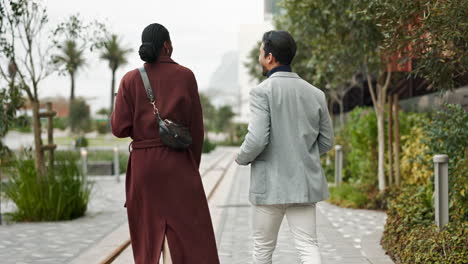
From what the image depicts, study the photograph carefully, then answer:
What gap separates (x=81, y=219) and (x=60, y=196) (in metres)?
0.60

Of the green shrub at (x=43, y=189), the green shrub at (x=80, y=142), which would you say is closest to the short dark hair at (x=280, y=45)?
the green shrub at (x=43, y=189)

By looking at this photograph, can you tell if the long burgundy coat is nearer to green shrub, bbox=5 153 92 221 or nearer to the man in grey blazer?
the man in grey blazer

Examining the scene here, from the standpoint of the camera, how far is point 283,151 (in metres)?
3.87

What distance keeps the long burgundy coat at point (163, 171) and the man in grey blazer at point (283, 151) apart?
329mm

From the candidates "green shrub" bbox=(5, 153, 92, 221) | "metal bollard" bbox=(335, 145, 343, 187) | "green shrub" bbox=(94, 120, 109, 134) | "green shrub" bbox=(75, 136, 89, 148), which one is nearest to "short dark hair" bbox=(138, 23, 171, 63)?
"green shrub" bbox=(5, 153, 92, 221)

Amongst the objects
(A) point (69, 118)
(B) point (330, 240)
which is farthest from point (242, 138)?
(A) point (69, 118)

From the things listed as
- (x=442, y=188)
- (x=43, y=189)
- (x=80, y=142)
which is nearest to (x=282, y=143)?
(x=442, y=188)

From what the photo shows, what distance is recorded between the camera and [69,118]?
52.8 m

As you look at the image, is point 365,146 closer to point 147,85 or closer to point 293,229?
point 293,229

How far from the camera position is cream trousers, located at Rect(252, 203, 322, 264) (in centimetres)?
393

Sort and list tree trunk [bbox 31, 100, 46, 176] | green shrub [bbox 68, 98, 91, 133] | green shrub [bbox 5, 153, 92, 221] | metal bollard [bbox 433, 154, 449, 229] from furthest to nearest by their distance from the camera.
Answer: green shrub [bbox 68, 98, 91, 133] < tree trunk [bbox 31, 100, 46, 176] < green shrub [bbox 5, 153, 92, 221] < metal bollard [bbox 433, 154, 449, 229]

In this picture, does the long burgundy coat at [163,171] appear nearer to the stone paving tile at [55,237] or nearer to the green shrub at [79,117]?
the stone paving tile at [55,237]

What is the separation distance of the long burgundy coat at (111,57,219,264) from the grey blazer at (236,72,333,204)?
0.34 metres

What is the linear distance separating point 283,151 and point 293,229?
1.56 ft
